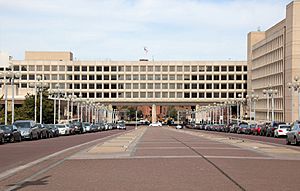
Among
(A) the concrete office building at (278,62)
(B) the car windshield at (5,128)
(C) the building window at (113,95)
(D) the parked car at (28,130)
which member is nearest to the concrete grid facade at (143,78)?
(C) the building window at (113,95)

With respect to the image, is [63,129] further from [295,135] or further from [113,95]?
[113,95]

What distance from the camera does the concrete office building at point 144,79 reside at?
17350cm

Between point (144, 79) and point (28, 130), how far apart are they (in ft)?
415

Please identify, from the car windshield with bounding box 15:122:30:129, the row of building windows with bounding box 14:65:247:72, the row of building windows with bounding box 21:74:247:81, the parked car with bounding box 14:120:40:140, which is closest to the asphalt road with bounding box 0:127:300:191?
the parked car with bounding box 14:120:40:140

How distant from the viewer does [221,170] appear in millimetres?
19047

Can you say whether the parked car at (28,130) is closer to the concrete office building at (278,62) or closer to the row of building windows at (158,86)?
the concrete office building at (278,62)

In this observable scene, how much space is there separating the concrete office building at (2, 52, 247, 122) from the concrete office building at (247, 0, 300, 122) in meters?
10.6

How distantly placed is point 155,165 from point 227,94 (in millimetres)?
154444

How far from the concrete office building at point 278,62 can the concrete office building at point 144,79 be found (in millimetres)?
10578

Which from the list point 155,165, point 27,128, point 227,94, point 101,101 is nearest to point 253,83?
point 227,94

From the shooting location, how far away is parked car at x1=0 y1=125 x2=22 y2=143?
1721 inches

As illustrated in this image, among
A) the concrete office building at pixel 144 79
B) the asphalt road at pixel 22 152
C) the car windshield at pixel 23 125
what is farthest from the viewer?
the concrete office building at pixel 144 79

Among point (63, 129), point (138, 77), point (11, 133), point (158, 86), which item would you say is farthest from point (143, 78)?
point (11, 133)

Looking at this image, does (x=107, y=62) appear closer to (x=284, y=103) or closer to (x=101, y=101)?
(x=101, y=101)
